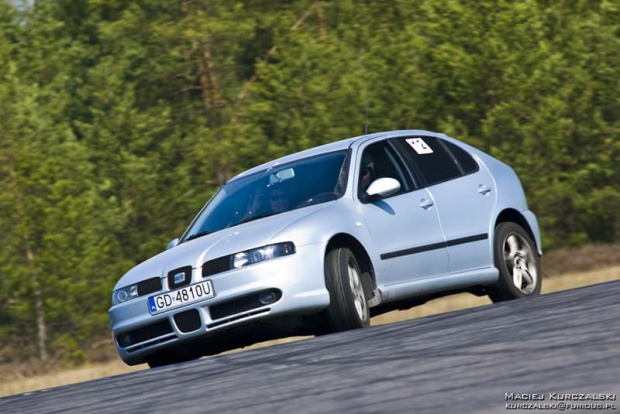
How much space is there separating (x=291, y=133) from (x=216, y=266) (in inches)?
873

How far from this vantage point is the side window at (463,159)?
→ 10.3 m

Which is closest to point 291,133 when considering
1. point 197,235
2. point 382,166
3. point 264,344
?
point 264,344

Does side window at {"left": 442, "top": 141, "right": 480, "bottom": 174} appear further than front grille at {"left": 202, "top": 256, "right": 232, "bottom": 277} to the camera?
Yes

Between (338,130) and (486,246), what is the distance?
2019 centimetres

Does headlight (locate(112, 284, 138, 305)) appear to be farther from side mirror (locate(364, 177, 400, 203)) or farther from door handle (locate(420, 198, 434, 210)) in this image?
door handle (locate(420, 198, 434, 210))

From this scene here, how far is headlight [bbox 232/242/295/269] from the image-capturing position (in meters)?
8.25

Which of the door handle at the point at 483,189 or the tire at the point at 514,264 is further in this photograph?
the door handle at the point at 483,189

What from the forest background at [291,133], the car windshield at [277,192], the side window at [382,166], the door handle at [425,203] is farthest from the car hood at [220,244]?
the forest background at [291,133]

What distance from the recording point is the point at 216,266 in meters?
8.34

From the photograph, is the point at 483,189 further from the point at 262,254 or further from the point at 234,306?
the point at 234,306

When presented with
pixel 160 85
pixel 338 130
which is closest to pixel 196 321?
pixel 338 130

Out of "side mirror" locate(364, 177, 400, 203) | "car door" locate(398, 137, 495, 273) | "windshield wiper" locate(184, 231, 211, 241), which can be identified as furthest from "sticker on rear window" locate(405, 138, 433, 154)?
"windshield wiper" locate(184, 231, 211, 241)

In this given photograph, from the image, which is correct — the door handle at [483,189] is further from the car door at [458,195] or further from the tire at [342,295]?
the tire at [342,295]

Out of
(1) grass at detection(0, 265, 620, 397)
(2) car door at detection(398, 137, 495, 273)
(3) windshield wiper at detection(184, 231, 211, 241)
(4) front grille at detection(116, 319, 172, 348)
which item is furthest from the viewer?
(1) grass at detection(0, 265, 620, 397)
